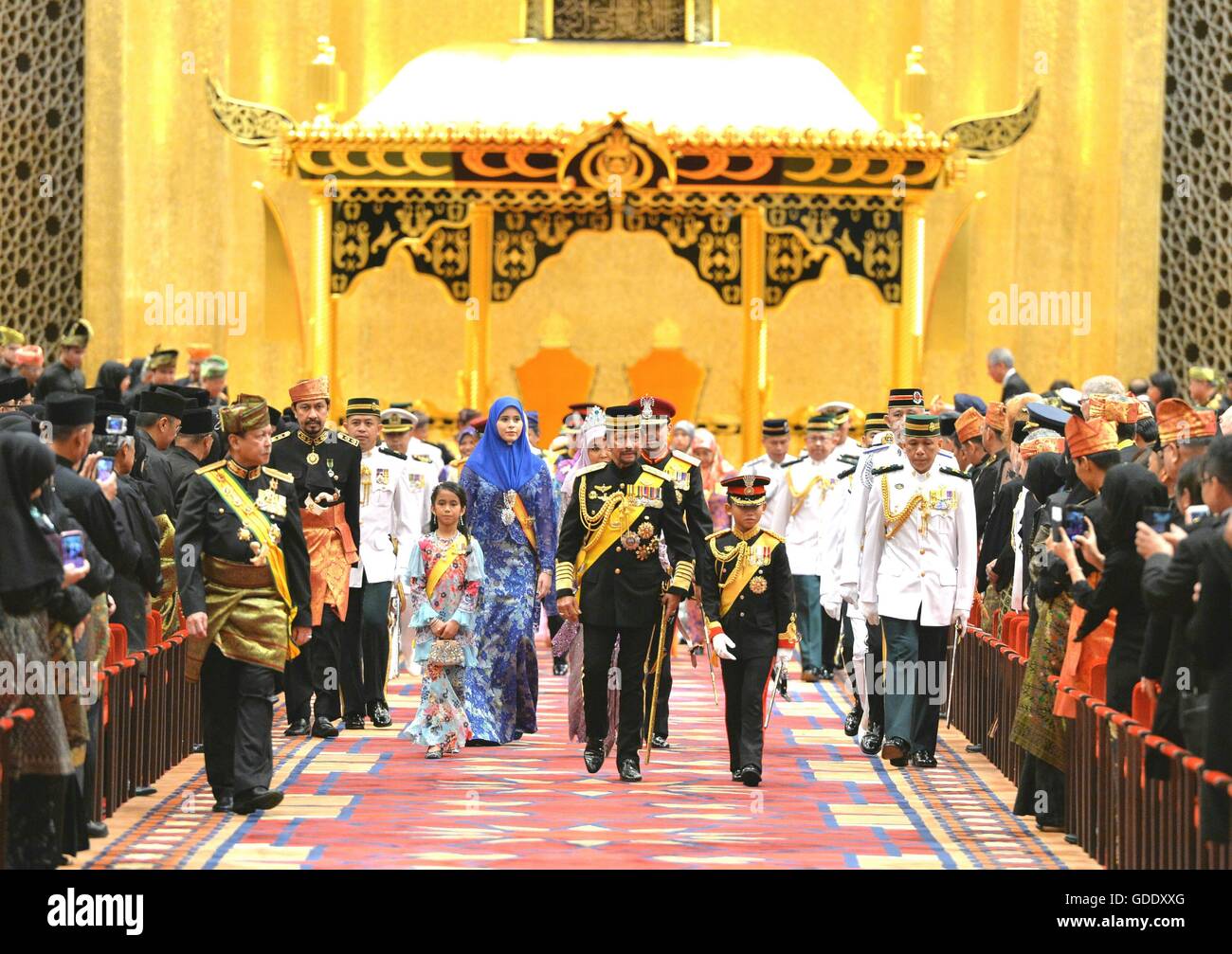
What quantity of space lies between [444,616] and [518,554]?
32.2 inches

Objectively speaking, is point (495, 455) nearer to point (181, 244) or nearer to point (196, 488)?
point (196, 488)

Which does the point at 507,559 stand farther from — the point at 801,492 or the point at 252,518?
the point at 801,492

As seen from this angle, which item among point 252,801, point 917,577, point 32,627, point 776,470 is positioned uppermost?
point 776,470

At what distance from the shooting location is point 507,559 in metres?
13.5

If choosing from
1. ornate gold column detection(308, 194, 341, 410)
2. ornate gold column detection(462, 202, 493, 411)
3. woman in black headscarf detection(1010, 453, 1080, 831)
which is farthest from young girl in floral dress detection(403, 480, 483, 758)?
ornate gold column detection(308, 194, 341, 410)

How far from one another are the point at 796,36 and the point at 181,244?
726cm

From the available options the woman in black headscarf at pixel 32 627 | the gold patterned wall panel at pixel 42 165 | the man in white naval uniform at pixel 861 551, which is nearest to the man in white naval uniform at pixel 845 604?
the man in white naval uniform at pixel 861 551

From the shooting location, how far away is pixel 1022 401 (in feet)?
45.2

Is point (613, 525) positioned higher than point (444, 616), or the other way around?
point (613, 525)

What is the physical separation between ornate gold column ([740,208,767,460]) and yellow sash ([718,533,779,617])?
10.1 m

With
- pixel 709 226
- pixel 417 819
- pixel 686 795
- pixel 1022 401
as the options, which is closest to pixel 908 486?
pixel 1022 401

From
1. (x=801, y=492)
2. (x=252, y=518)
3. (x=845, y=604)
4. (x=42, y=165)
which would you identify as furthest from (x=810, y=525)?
(x=42, y=165)

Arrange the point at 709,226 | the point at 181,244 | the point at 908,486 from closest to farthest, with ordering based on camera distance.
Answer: the point at 908,486, the point at 709,226, the point at 181,244

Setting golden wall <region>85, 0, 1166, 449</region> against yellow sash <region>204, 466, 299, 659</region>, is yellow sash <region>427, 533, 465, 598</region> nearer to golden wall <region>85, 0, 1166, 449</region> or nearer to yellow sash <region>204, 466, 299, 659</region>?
yellow sash <region>204, 466, 299, 659</region>
